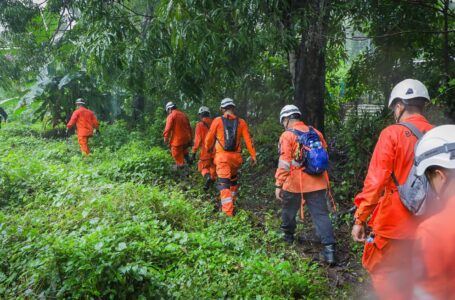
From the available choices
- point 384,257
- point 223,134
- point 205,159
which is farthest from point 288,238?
point 205,159

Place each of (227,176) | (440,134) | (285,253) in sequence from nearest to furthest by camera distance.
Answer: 1. (440,134)
2. (285,253)
3. (227,176)

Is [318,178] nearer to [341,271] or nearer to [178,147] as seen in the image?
[341,271]

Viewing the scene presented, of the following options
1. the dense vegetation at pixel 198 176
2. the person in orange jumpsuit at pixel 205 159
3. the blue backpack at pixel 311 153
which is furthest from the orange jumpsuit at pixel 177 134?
the blue backpack at pixel 311 153

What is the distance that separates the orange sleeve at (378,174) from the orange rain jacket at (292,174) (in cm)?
165

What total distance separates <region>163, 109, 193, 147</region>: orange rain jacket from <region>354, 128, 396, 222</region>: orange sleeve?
655 centimetres

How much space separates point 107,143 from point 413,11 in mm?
9190

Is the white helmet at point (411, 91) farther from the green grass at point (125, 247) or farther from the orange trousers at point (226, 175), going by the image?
the orange trousers at point (226, 175)

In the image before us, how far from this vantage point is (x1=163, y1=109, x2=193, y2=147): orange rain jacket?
30.4 ft

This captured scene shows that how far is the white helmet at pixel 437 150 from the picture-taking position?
1.87 metres

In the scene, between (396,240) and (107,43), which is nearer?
(396,240)

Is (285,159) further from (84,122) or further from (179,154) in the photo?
(84,122)

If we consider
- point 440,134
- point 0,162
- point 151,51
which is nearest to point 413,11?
point 151,51

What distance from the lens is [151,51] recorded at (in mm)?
7223

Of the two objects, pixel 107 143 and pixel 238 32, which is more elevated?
pixel 238 32
